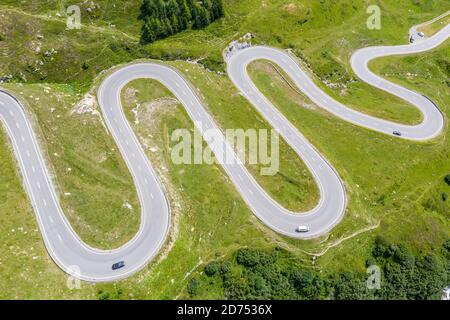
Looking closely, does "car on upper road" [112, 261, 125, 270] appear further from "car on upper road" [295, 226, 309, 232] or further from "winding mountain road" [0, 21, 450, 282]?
"car on upper road" [295, 226, 309, 232]

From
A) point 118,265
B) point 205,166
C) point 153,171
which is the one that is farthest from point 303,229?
point 118,265

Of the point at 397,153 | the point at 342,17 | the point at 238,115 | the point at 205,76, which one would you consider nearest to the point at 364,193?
the point at 397,153

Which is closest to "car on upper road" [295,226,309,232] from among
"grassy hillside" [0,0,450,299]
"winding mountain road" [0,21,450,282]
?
"winding mountain road" [0,21,450,282]

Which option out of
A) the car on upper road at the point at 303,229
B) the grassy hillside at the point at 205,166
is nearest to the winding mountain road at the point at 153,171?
the car on upper road at the point at 303,229

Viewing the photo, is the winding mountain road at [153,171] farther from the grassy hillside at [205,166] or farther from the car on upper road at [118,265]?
the grassy hillside at [205,166]

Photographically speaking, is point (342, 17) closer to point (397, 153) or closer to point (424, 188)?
point (397, 153)

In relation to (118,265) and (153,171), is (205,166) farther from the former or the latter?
(118,265)
